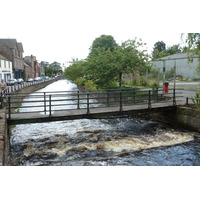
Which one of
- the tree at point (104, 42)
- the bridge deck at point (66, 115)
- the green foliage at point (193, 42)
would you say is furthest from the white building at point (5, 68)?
the green foliage at point (193, 42)

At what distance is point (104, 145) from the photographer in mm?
8312

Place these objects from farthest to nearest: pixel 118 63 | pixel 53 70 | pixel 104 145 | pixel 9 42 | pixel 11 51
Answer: pixel 53 70 < pixel 9 42 < pixel 11 51 < pixel 118 63 < pixel 104 145

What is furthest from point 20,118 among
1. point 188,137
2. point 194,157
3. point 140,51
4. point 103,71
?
point 140,51

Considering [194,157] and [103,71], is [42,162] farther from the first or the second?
[103,71]

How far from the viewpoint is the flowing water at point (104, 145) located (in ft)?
22.8

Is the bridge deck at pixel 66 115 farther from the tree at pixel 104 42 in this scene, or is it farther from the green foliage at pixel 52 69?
the green foliage at pixel 52 69

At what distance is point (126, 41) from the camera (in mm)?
17922

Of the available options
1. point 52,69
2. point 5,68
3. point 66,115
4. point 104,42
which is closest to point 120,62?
point 66,115

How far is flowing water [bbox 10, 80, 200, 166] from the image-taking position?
6.96 metres

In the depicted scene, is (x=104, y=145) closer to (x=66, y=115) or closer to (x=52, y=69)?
(x=66, y=115)

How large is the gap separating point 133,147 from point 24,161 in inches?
149

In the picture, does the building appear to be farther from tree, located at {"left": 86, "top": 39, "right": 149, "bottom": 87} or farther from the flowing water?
the flowing water

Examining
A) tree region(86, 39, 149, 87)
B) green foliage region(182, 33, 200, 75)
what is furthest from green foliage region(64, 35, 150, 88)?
green foliage region(182, 33, 200, 75)

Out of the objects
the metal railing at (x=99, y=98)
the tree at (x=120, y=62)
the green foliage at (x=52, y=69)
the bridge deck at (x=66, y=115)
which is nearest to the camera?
the bridge deck at (x=66, y=115)
